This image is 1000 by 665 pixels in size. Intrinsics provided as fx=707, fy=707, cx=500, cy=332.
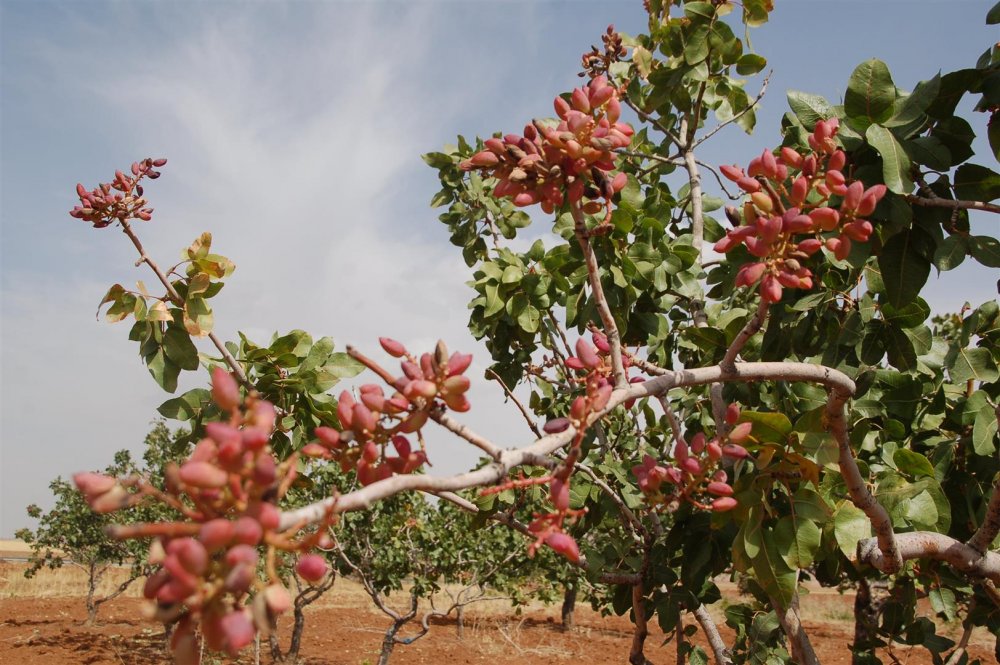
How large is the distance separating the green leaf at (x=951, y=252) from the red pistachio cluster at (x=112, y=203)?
2355 millimetres

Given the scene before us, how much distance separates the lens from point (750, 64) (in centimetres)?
349

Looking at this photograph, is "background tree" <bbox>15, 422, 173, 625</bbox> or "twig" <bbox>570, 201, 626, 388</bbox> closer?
"twig" <bbox>570, 201, 626, 388</bbox>

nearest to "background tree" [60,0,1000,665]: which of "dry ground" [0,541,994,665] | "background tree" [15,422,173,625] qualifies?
"dry ground" [0,541,994,665]

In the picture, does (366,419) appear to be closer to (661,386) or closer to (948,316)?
(661,386)

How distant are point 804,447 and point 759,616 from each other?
1.91 metres

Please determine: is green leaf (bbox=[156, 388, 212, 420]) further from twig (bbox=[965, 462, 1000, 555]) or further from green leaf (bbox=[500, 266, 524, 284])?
twig (bbox=[965, 462, 1000, 555])

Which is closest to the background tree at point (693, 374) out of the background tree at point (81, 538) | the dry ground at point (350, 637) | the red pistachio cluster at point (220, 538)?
the red pistachio cluster at point (220, 538)

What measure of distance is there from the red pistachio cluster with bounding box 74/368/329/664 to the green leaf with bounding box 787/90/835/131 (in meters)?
1.82

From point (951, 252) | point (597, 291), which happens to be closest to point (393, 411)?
point (597, 291)

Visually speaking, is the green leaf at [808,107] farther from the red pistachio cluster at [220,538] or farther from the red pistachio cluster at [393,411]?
the red pistachio cluster at [220,538]

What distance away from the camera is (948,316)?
10.7m

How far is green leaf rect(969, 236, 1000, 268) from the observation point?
1896mm

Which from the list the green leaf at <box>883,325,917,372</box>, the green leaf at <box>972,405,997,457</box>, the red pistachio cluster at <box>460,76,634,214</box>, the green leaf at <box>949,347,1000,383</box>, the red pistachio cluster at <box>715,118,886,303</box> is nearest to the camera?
the red pistachio cluster at <box>460,76,634,214</box>

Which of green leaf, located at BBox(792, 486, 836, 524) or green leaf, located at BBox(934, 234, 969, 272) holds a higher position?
green leaf, located at BBox(934, 234, 969, 272)
